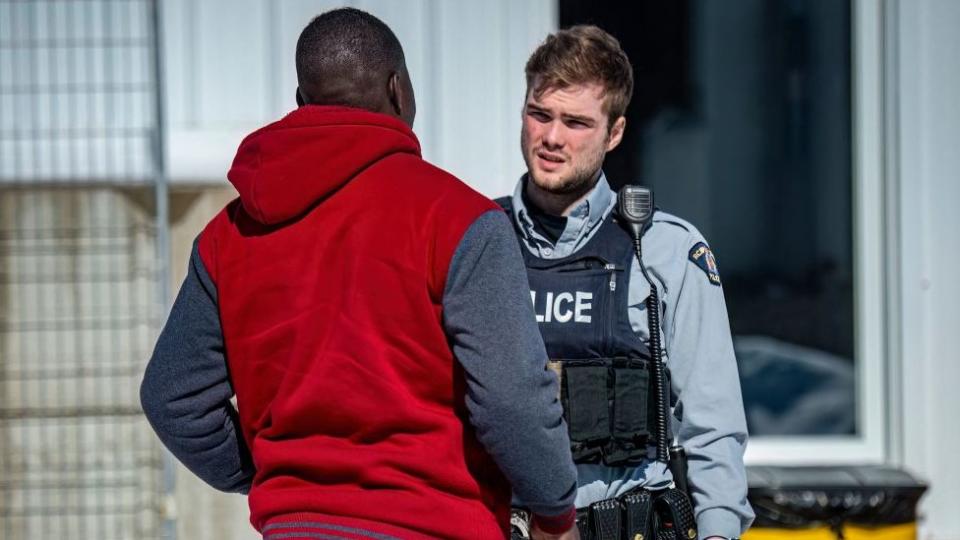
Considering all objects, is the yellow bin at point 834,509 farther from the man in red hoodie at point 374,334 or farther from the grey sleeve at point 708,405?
the man in red hoodie at point 374,334

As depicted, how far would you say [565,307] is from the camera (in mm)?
2385

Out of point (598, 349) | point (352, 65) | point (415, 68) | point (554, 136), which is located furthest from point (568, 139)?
point (415, 68)

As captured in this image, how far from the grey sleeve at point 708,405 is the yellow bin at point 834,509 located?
1.50 meters

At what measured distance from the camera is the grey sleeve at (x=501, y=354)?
172 centimetres

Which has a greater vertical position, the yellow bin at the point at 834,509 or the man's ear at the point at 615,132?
the man's ear at the point at 615,132

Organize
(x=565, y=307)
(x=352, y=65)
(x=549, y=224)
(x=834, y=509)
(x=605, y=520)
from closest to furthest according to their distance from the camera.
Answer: (x=352, y=65)
(x=605, y=520)
(x=565, y=307)
(x=549, y=224)
(x=834, y=509)

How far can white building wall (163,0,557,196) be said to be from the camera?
13.5ft

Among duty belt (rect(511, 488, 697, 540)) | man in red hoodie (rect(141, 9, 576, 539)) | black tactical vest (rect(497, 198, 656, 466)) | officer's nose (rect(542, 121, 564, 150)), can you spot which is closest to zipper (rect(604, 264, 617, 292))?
black tactical vest (rect(497, 198, 656, 466))

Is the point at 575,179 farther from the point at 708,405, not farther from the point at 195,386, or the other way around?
the point at 195,386

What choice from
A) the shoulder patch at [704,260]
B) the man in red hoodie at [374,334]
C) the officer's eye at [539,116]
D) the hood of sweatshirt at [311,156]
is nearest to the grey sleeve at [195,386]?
the man in red hoodie at [374,334]

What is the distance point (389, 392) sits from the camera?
1.73 meters

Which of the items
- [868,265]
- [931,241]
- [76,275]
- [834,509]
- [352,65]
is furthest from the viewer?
[868,265]

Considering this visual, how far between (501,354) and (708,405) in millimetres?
773

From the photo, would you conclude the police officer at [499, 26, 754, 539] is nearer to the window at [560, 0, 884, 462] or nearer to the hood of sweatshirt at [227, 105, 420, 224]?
the hood of sweatshirt at [227, 105, 420, 224]
